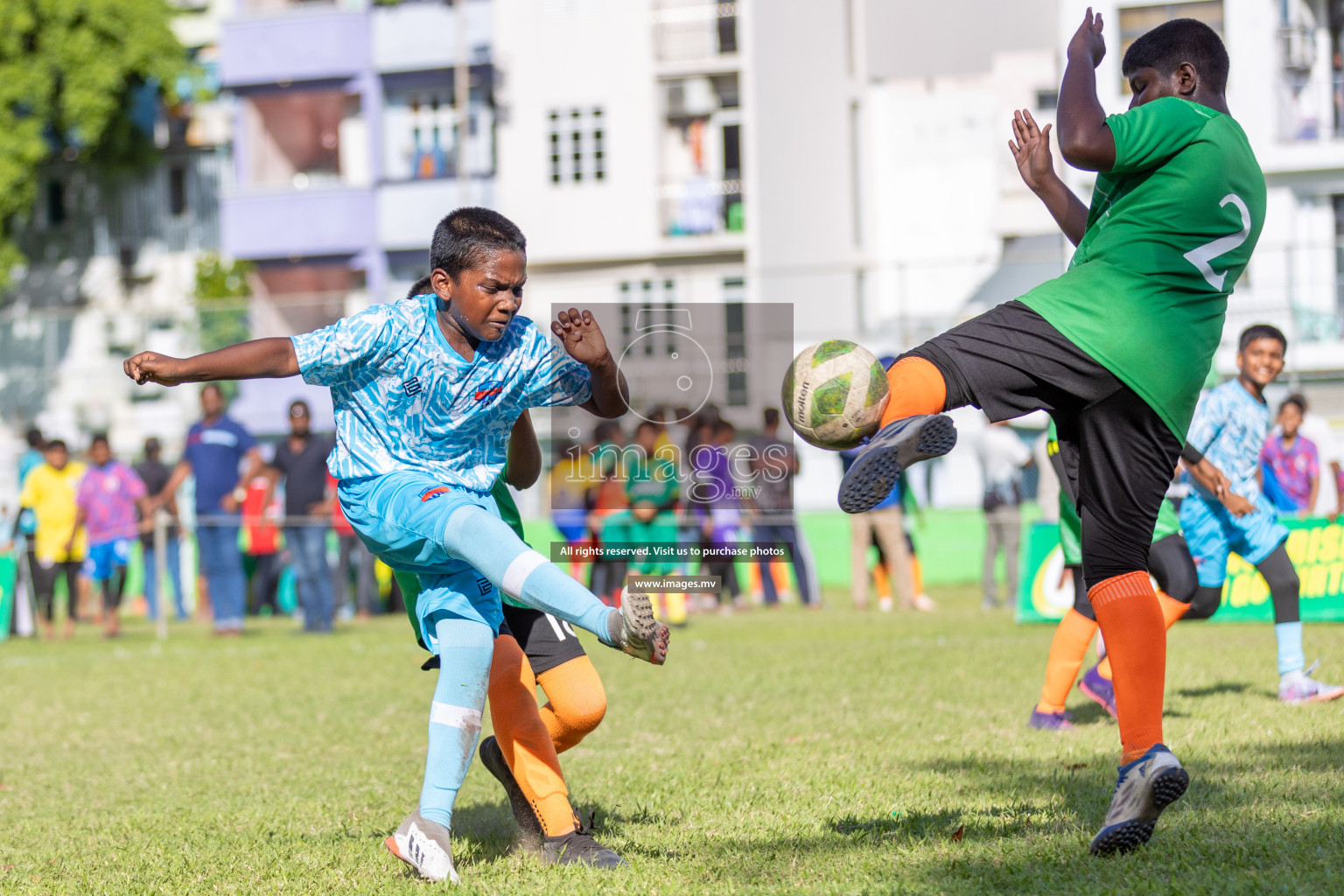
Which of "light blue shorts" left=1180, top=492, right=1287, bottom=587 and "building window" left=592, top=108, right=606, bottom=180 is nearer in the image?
"light blue shorts" left=1180, top=492, right=1287, bottom=587

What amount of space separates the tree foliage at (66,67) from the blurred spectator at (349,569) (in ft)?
74.7

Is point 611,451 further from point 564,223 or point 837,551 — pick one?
point 564,223

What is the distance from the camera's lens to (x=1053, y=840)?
14.2 feet

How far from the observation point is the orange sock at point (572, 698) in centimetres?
473

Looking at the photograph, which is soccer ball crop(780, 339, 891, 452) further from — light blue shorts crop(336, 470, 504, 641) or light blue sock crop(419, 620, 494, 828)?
light blue sock crop(419, 620, 494, 828)

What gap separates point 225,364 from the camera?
4.20 metres

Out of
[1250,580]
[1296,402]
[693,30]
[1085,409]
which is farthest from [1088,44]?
[693,30]

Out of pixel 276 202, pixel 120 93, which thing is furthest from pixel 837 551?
pixel 120 93

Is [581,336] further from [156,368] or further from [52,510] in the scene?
[52,510]

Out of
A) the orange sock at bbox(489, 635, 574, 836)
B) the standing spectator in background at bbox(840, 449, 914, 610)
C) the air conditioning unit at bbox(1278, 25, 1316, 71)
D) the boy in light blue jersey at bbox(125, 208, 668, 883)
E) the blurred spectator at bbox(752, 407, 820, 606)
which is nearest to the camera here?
the boy in light blue jersey at bbox(125, 208, 668, 883)

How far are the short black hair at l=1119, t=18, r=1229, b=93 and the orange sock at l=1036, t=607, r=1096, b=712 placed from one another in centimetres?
315

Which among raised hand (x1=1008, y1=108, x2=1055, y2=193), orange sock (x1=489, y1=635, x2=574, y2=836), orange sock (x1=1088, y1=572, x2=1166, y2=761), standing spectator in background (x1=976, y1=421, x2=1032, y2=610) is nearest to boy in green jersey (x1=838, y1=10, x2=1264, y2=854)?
orange sock (x1=1088, y1=572, x2=1166, y2=761)

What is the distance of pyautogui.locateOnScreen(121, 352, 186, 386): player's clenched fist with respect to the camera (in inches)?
166

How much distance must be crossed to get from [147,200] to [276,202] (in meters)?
8.10
